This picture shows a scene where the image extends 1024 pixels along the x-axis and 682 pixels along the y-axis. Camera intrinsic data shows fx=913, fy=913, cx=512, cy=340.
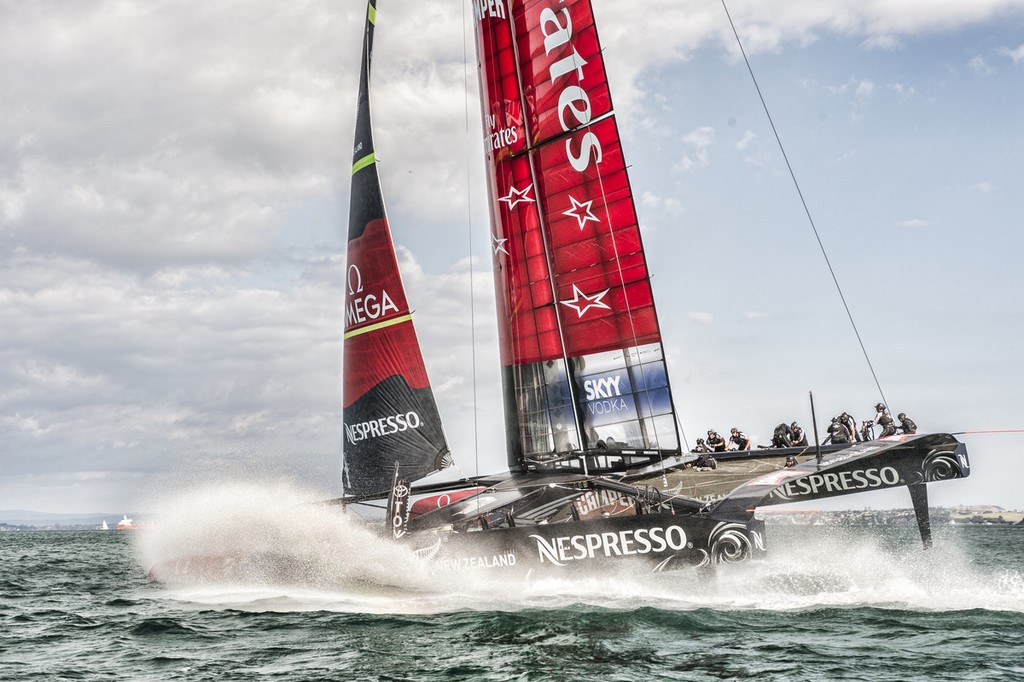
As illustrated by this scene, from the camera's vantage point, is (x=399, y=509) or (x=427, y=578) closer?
(x=427, y=578)

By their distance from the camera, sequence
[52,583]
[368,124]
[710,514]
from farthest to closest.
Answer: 1. [52,583]
2. [368,124]
3. [710,514]

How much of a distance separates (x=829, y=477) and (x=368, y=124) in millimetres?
10630

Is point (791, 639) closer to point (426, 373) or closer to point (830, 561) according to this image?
point (830, 561)

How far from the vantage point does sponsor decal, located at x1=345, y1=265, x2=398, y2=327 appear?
16.1 metres

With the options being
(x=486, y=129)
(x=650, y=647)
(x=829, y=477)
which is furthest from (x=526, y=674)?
(x=486, y=129)

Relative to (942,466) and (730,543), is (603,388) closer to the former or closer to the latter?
(730,543)

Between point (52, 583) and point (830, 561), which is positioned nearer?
point (830, 561)

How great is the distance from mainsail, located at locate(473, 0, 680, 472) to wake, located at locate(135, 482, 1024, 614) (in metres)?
3.14

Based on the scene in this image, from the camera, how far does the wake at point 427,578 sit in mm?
10742

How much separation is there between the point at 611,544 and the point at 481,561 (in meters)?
1.80

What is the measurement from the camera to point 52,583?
60.5 feet

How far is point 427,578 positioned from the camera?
486 inches

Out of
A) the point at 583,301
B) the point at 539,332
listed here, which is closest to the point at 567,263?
the point at 583,301

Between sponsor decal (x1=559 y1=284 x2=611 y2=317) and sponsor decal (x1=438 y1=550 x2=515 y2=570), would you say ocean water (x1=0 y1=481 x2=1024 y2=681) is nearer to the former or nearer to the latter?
sponsor decal (x1=438 y1=550 x2=515 y2=570)
